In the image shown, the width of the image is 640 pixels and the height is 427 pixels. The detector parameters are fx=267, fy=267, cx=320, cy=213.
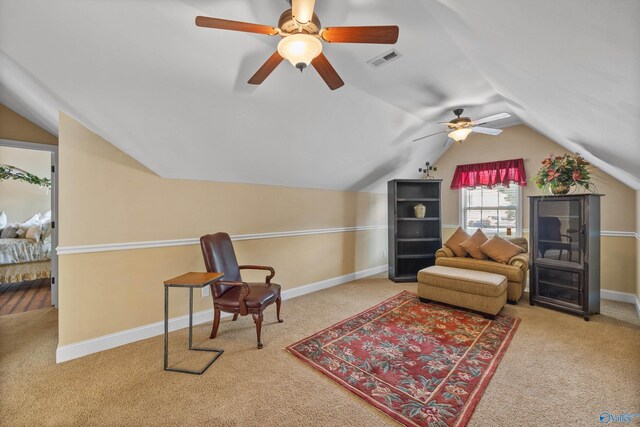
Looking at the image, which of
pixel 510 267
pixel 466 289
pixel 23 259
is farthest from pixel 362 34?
pixel 23 259

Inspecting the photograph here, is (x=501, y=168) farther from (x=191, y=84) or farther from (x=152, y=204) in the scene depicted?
(x=152, y=204)

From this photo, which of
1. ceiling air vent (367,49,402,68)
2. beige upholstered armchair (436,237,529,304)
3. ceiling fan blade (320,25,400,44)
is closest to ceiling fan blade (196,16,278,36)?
ceiling fan blade (320,25,400,44)

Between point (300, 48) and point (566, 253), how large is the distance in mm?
3945

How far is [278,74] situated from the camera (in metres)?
2.46

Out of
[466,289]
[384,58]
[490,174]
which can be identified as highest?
[384,58]

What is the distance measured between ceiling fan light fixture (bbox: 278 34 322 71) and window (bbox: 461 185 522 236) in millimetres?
4773

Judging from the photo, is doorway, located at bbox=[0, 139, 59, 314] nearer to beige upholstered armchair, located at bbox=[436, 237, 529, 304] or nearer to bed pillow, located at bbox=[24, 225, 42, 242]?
bed pillow, located at bbox=[24, 225, 42, 242]

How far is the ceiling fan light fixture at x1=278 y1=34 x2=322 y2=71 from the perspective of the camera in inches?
58.6

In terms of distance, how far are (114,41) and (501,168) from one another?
18.0 feet

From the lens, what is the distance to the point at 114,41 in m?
1.82

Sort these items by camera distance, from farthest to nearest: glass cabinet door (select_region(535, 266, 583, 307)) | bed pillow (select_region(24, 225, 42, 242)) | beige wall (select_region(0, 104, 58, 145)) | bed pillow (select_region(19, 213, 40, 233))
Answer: bed pillow (select_region(19, 213, 40, 233)) → bed pillow (select_region(24, 225, 42, 242)) → glass cabinet door (select_region(535, 266, 583, 307)) → beige wall (select_region(0, 104, 58, 145))

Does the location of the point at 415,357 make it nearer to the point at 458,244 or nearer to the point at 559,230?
the point at 458,244

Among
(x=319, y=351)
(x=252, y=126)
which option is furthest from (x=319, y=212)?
(x=319, y=351)

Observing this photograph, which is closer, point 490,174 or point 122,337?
point 122,337
